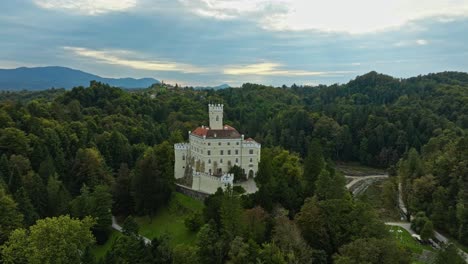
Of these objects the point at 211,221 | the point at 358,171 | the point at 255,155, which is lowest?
the point at 358,171

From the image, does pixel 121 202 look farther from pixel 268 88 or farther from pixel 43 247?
pixel 268 88

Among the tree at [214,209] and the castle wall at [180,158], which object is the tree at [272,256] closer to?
the tree at [214,209]

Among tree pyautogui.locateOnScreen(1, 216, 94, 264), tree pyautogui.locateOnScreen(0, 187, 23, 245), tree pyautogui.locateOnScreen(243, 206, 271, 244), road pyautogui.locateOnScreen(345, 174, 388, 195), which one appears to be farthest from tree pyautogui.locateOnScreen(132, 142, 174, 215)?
road pyautogui.locateOnScreen(345, 174, 388, 195)

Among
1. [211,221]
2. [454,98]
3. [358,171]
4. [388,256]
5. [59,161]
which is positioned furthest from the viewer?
[454,98]

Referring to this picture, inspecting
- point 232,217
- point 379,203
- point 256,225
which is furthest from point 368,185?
point 232,217

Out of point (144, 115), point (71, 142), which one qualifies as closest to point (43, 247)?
point (71, 142)

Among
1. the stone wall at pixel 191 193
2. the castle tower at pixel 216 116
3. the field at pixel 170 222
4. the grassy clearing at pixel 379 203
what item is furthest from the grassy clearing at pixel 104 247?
the grassy clearing at pixel 379 203
